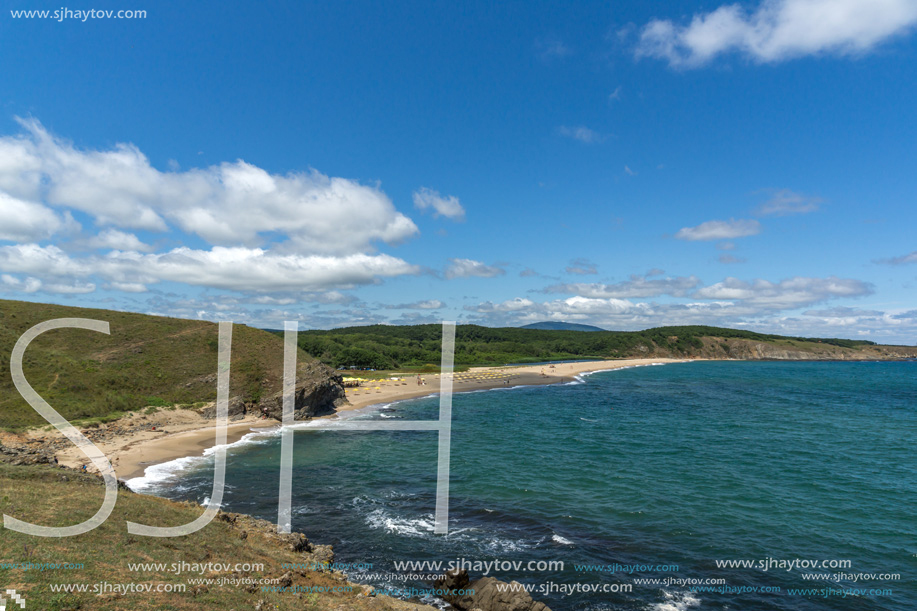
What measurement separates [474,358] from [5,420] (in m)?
144

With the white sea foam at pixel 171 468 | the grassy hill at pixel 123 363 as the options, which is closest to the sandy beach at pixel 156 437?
the white sea foam at pixel 171 468

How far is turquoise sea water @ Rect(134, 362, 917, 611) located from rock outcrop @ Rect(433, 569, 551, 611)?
6.71 ft

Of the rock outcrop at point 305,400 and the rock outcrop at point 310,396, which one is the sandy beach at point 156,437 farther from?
the rock outcrop at point 310,396

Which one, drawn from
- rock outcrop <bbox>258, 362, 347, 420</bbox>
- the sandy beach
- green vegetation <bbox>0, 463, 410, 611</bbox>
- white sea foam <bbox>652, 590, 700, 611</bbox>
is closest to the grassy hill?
rock outcrop <bbox>258, 362, 347, 420</bbox>

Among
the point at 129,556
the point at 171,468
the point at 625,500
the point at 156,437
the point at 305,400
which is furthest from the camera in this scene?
the point at 305,400

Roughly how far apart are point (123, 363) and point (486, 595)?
183 ft

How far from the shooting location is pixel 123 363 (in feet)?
170

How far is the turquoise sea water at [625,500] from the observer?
1867 centimetres

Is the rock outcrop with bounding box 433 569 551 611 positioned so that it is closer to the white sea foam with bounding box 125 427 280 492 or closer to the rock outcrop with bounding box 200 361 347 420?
the white sea foam with bounding box 125 427 280 492

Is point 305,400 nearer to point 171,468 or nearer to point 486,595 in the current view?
point 171,468

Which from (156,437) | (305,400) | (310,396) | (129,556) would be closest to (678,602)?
(129,556)

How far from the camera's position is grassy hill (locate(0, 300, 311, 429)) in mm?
42219

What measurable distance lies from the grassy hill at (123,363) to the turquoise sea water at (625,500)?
45.2 feet

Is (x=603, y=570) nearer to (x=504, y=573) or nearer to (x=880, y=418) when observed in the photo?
(x=504, y=573)
